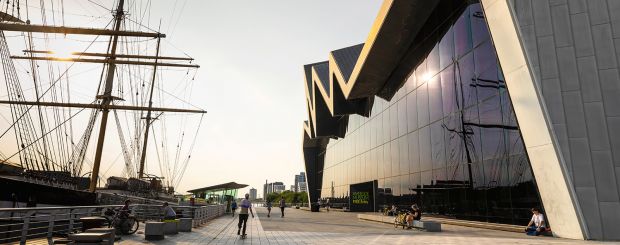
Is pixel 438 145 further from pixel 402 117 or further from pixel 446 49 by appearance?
pixel 402 117

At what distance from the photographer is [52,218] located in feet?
31.7

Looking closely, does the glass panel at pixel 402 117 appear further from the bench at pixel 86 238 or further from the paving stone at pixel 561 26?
the bench at pixel 86 238

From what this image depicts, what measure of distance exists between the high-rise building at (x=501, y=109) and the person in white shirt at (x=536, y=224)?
8.8 inches

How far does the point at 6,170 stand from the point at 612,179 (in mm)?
25507

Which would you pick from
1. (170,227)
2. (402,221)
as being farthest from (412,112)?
(170,227)

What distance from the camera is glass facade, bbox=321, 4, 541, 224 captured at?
1462 cm

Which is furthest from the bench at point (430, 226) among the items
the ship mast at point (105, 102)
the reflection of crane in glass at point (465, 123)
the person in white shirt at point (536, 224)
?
the ship mast at point (105, 102)

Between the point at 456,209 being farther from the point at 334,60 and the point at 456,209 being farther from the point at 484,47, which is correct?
the point at 334,60

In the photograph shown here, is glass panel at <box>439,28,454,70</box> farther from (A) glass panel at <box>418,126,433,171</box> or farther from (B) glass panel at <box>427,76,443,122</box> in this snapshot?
(A) glass panel at <box>418,126,433,171</box>

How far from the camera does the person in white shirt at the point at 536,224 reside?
12.4m

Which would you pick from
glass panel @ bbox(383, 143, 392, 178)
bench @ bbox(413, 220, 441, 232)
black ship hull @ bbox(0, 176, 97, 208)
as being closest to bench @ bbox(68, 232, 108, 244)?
black ship hull @ bbox(0, 176, 97, 208)

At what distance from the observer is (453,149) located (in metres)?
18.5

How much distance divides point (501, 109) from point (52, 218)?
14427mm

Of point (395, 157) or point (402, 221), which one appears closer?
point (402, 221)
